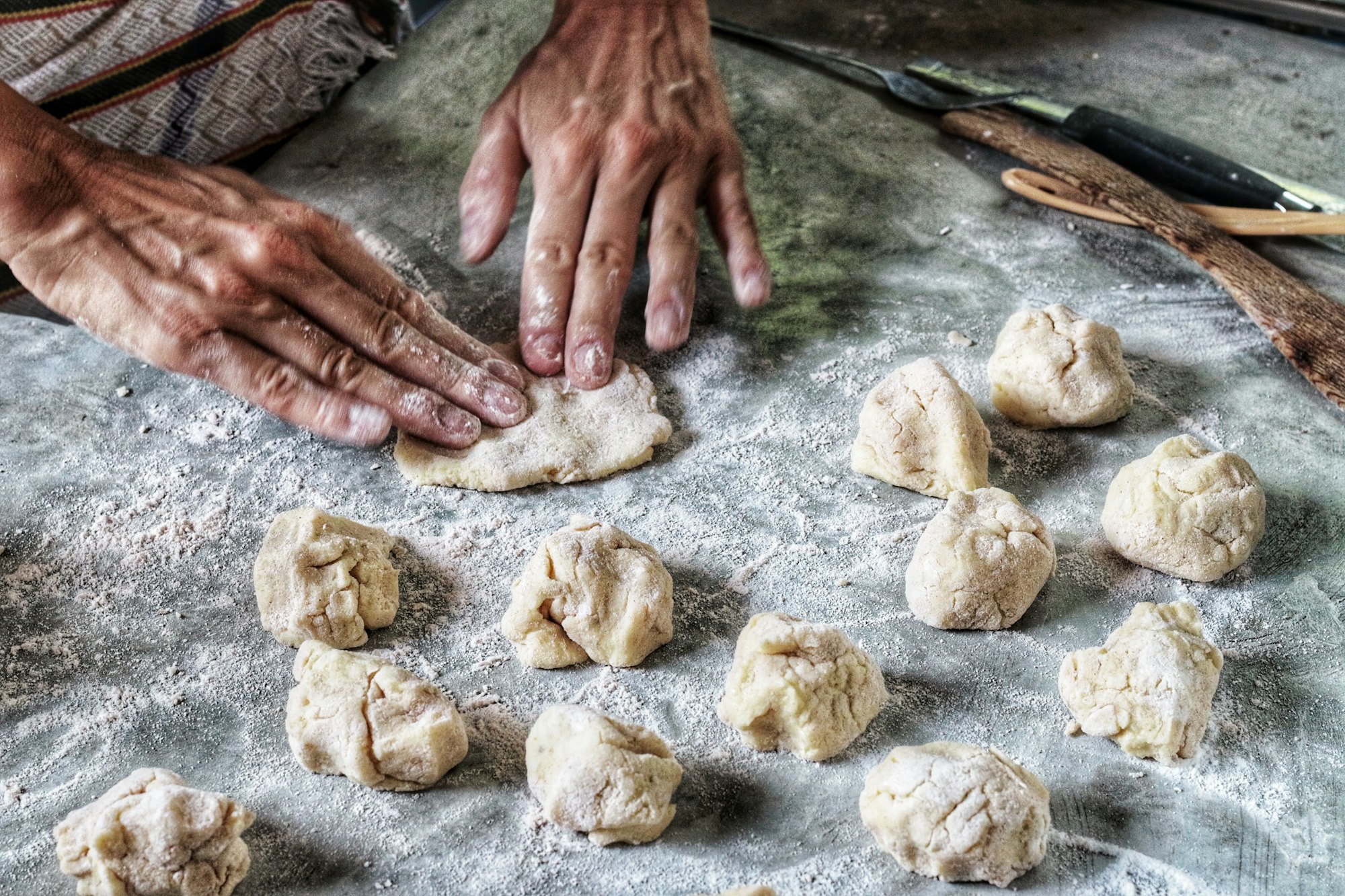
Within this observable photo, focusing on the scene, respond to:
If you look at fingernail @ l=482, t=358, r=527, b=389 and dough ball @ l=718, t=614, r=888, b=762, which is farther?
fingernail @ l=482, t=358, r=527, b=389

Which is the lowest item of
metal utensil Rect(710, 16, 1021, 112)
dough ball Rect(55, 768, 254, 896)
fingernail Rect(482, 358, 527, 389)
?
dough ball Rect(55, 768, 254, 896)

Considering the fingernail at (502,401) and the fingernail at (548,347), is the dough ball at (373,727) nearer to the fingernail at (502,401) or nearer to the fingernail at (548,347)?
the fingernail at (502,401)

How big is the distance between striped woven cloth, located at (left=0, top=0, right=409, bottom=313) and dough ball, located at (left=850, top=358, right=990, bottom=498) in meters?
1.67

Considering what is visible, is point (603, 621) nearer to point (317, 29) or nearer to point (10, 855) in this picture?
point (10, 855)

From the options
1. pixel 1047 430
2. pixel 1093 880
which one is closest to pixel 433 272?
pixel 1047 430

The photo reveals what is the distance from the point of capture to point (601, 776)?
1406mm

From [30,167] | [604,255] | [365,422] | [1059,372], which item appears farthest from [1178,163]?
[30,167]

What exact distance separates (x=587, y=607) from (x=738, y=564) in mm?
306

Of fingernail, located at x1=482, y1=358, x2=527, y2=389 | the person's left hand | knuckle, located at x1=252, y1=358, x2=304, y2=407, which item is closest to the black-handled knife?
the person's left hand

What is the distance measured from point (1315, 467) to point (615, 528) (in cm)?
127

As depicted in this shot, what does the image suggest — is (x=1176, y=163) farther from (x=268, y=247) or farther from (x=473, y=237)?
(x=268, y=247)

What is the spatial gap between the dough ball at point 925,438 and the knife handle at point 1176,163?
1.06m

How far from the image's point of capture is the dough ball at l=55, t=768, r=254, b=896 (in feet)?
4.41

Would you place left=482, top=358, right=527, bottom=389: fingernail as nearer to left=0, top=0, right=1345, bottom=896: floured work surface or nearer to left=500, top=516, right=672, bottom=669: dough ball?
left=0, top=0, right=1345, bottom=896: floured work surface
